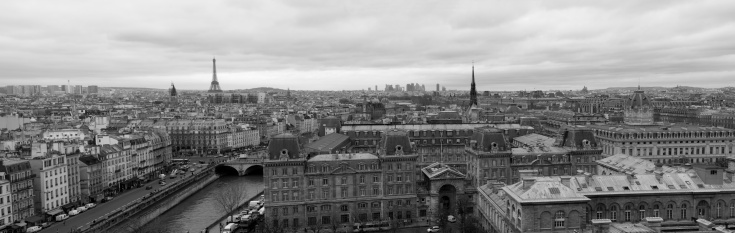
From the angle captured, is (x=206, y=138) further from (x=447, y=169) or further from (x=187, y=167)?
(x=447, y=169)

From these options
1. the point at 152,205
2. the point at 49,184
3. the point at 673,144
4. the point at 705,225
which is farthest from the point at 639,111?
the point at 49,184

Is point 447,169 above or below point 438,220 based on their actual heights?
above

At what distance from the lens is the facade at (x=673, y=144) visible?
10094 centimetres

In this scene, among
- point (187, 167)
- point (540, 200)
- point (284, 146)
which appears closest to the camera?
point (540, 200)

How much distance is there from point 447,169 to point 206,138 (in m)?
92.7

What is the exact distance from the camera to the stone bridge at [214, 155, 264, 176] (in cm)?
11662

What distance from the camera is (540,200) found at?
1999 inches

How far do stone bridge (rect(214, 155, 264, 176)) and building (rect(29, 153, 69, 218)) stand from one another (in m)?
39.4

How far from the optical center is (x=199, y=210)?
8519 cm

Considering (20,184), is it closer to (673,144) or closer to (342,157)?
(342,157)

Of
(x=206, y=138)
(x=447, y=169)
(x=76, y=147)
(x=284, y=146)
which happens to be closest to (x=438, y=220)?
(x=447, y=169)

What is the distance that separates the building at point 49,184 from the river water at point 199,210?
13.6 metres

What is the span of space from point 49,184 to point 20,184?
5.74 meters

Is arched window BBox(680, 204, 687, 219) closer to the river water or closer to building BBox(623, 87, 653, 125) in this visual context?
the river water
